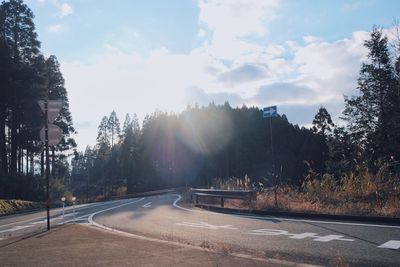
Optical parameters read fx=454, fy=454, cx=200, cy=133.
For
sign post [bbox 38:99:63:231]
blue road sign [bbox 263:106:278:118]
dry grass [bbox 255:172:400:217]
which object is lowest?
dry grass [bbox 255:172:400:217]

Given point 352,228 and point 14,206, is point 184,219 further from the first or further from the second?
point 14,206

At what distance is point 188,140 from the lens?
318ft

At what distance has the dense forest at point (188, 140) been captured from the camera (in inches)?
1540

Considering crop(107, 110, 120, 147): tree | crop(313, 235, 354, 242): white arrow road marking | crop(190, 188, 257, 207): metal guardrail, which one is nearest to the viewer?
crop(313, 235, 354, 242): white arrow road marking

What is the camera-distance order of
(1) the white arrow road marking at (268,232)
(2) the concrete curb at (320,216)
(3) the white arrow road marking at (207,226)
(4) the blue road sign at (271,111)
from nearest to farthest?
(1) the white arrow road marking at (268,232)
(2) the concrete curb at (320,216)
(3) the white arrow road marking at (207,226)
(4) the blue road sign at (271,111)

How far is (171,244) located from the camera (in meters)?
9.40

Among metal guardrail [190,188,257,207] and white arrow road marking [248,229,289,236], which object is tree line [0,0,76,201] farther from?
white arrow road marking [248,229,289,236]

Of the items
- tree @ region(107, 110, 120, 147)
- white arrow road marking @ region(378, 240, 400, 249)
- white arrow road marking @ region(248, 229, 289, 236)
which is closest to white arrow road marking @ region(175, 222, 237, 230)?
white arrow road marking @ region(248, 229, 289, 236)

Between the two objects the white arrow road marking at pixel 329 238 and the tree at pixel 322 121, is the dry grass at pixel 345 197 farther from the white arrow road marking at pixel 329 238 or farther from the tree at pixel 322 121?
the tree at pixel 322 121

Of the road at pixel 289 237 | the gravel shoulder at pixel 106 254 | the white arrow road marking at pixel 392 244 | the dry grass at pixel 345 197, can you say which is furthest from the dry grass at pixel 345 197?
the gravel shoulder at pixel 106 254

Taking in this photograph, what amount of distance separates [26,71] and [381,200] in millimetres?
38809

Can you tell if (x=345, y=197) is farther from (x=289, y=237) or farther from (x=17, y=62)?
(x=17, y=62)

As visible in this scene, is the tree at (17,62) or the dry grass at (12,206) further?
the tree at (17,62)

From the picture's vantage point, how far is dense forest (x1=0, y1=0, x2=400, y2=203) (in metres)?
39.1
